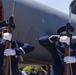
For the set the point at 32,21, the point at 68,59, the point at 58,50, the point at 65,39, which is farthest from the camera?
the point at 32,21

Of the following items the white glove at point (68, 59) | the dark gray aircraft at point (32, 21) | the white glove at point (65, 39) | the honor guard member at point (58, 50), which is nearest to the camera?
the white glove at point (65, 39)

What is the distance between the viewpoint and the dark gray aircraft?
8.47 metres

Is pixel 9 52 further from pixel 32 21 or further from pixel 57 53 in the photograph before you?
pixel 32 21

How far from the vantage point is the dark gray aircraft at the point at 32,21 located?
8.47 metres

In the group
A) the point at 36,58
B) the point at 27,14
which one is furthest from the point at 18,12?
the point at 36,58

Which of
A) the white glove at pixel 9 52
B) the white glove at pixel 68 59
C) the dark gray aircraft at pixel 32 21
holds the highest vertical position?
the dark gray aircraft at pixel 32 21

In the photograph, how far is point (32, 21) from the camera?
8.90 metres

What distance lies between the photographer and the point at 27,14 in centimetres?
873

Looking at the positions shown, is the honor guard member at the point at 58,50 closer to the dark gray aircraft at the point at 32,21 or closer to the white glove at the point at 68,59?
the white glove at the point at 68,59

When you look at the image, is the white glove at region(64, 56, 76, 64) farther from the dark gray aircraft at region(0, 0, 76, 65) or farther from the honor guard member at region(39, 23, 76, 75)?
the dark gray aircraft at region(0, 0, 76, 65)

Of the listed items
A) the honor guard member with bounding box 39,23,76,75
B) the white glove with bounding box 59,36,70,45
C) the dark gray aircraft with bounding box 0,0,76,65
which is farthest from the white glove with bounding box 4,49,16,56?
the dark gray aircraft with bounding box 0,0,76,65

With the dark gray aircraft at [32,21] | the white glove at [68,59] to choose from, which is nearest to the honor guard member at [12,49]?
the white glove at [68,59]

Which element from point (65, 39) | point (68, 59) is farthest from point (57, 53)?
point (65, 39)

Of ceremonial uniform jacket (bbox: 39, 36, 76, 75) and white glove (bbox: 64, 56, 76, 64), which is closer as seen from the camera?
white glove (bbox: 64, 56, 76, 64)
